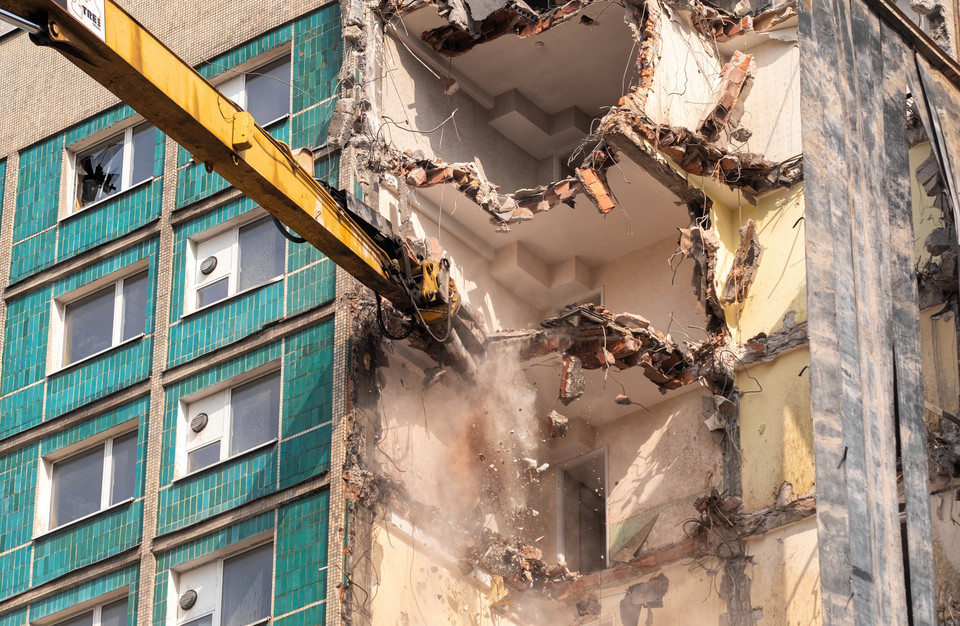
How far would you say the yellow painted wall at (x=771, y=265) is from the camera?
33.2 meters

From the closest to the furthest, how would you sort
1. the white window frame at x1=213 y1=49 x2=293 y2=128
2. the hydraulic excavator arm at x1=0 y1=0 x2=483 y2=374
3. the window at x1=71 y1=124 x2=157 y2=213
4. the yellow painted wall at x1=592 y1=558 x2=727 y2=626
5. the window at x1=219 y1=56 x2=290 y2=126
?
the hydraulic excavator arm at x1=0 y1=0 x2=483 y2=374, the yellow painted wall at x1=592 y1=558 x2=727 y2=626, the window at x1=219 y1=56 x2=290 y2=126, the white window frame at x1=213 y1=49 x2=293 y2=128, the window at x1=71 y1=124 x2=157 y2=213

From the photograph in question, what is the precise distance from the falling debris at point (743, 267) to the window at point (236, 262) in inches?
292

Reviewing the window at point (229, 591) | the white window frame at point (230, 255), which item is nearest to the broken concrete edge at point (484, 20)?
the white window frame at point (230, 255)

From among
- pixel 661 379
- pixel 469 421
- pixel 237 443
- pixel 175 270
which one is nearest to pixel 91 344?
pixel 175 270

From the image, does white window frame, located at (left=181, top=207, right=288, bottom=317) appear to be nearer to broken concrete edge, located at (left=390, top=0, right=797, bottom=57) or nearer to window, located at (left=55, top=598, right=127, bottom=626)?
broken concrete edge, located at (left=390, top=0, right=797, bottom=57)

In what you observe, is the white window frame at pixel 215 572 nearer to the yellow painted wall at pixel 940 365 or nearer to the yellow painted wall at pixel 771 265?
the yellow painted wall at pixel 771 265

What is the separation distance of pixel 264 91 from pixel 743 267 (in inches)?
354

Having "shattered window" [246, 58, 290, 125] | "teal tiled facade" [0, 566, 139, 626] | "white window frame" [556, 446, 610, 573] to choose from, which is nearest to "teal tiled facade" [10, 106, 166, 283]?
"shattered window" [246, 58, 290, 125]

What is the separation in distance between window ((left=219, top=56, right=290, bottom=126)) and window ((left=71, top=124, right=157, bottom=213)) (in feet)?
7.24

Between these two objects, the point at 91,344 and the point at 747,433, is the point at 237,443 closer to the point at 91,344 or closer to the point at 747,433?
the point at 91,344

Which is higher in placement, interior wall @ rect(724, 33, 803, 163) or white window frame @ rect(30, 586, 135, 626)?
interior wall @ rect(724, 33, 803, 163)

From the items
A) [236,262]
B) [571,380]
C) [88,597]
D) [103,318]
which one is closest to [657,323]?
[571,380]

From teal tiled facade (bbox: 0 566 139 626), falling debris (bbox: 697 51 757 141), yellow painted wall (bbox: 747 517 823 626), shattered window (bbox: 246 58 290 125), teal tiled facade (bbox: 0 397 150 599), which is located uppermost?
shattered window (bbox: 246 58 290 125)

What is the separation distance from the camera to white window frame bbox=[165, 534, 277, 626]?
31.9 metres
